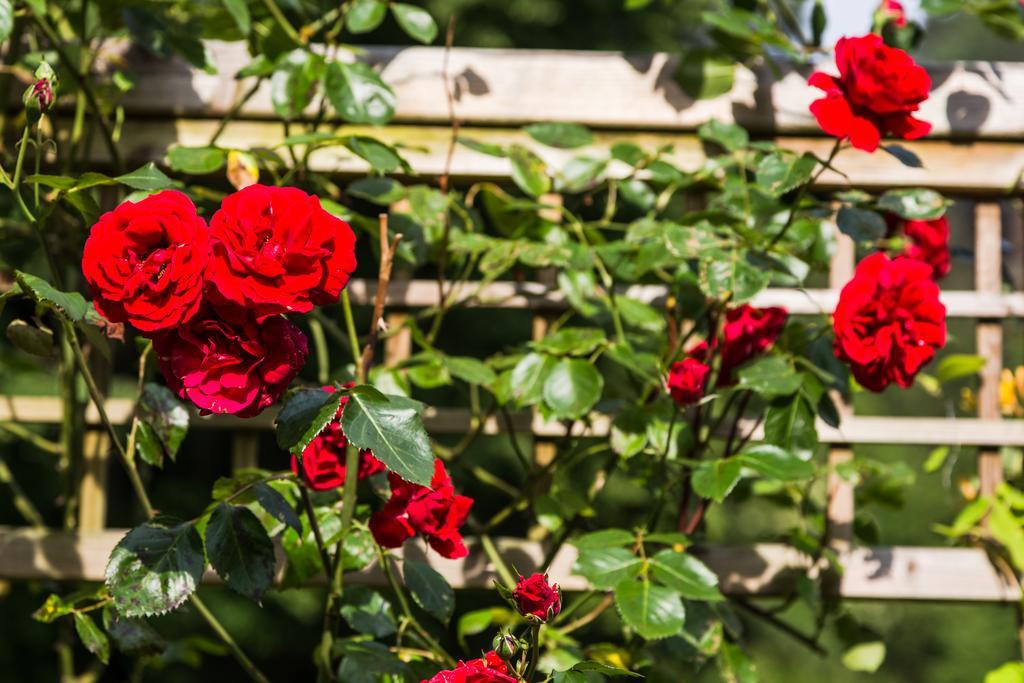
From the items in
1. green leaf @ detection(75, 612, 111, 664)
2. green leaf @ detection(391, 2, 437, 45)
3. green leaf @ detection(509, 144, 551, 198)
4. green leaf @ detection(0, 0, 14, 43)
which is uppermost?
green leaf @ detection(0, 0, 14, 43)

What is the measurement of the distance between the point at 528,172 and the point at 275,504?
2.04 ft

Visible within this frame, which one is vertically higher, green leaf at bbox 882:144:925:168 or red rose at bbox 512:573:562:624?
green leaf at bbox 882:144:925:168

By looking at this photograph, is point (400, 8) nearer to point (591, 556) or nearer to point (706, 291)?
point (706, 291)

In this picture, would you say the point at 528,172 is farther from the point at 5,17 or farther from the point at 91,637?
the point at 91,637

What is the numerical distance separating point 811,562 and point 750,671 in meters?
0.23

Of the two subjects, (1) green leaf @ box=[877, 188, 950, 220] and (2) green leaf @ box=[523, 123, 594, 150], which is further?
(2) green leaf @ box=[523, 123, 594, 150]

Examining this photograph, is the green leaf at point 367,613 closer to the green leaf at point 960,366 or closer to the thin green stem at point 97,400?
the thin green stem at point 97,400

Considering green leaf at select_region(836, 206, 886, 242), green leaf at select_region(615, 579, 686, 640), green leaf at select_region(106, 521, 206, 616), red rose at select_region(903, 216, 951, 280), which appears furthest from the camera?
red rose at select_region(903, 216, 951, 280)

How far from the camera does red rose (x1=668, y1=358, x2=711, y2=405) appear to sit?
124 cm

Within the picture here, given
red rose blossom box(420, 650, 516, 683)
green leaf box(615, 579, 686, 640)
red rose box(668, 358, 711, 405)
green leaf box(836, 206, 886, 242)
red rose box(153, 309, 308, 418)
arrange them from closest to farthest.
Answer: red rose blossom box(420, 650, 516, 683) < red rose box(153, 309, 308, 418) < green leaf box(615, 579, 686, 640) < red rose box(668, 358, 711, 405) < green leaf box(836, 206, 886, 242)

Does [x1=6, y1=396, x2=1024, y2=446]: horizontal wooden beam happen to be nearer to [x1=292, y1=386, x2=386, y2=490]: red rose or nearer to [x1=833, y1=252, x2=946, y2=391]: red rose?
[x1=833, y1=252, x2=946, y2=391]: red rose

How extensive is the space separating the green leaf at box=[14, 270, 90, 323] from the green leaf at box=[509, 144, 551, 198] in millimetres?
677

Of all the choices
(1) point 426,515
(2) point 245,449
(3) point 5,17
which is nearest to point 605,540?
(1) point 426,515

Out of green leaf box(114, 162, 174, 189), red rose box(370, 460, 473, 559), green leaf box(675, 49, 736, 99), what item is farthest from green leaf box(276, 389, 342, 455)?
green leaf box(675, 49, 736, 99)
